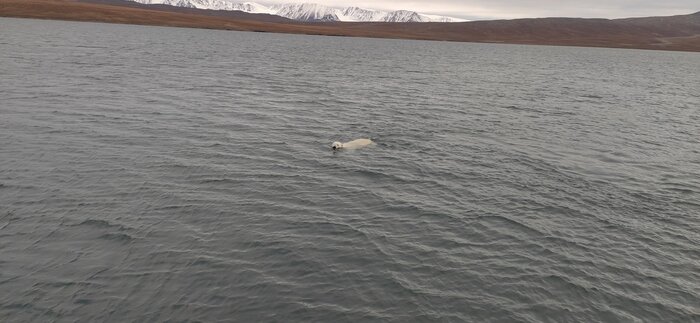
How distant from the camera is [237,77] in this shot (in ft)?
213

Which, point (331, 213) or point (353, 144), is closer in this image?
point (331, 213)

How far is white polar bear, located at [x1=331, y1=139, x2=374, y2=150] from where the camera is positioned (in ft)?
105

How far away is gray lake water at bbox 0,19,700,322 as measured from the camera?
1585 cm

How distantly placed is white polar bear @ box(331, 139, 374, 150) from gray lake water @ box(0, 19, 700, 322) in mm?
745

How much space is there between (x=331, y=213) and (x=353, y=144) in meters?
11.4

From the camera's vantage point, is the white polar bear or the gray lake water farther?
the white polar bear

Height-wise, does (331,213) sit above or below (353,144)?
below

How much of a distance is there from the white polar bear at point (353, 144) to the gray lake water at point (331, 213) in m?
0.75

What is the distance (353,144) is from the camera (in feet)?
109

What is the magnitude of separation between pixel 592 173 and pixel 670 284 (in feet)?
42.1

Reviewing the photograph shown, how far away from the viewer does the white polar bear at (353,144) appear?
3191cm

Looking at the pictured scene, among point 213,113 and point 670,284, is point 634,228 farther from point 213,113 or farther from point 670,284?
point 213,113

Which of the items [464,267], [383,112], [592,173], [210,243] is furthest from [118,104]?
[592,173]

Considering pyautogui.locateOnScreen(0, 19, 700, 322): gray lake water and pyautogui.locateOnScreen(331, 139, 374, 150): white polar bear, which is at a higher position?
pyautogui.locateOnScreen(331, 139, 374, 150): white polar bear
